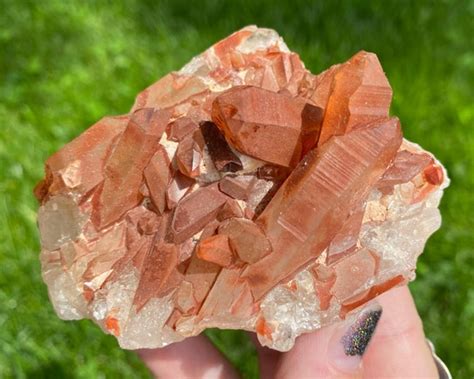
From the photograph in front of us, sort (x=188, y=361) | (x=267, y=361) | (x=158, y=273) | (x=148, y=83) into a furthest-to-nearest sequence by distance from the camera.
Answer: (x=148, y=83)
(x=267, y=361)
(x=188, y=361)
(x=158, y=273)

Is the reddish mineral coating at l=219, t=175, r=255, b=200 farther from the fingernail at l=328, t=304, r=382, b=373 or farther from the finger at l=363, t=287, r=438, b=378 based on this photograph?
the finger at l=363, t=287, r=438, b=378

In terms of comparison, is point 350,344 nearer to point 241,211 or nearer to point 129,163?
point 241,211

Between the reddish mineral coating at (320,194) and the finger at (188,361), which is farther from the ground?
the reddish mineral coating at (320,194)

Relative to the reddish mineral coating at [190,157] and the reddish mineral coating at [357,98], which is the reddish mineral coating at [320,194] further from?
the reddish mineral coating at [190,157]

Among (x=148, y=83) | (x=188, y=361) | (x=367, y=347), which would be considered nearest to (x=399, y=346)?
(x=367, y=347)

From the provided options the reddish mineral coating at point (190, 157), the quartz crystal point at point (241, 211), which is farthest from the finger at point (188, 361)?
the reddish mineral coating at point (190, 157)
